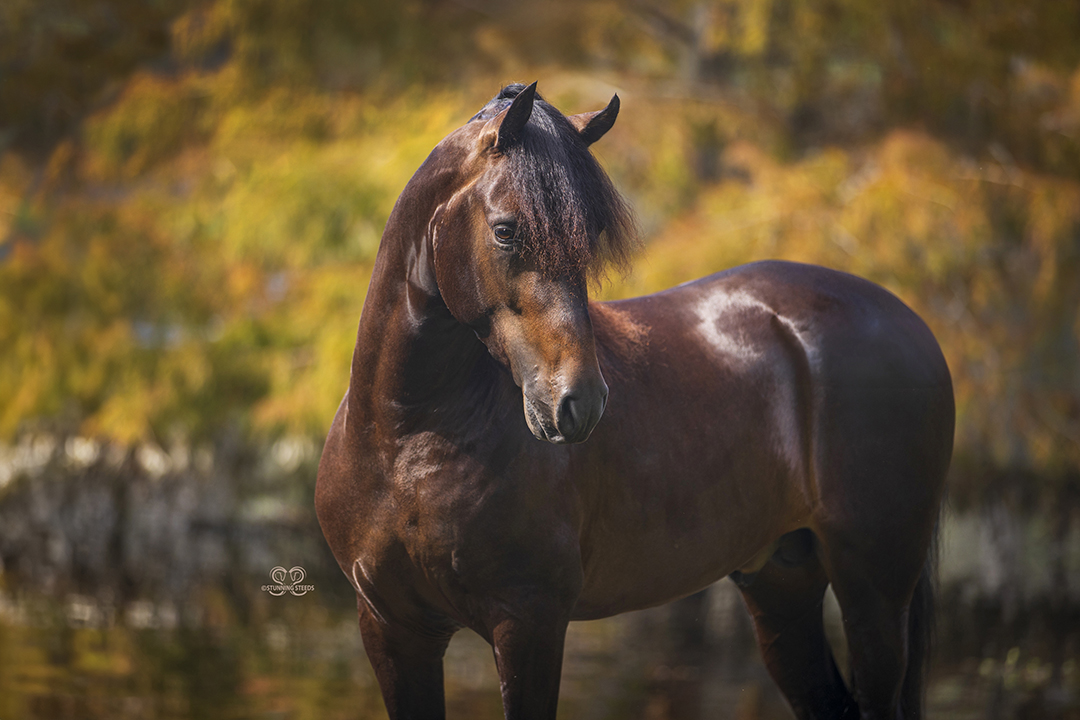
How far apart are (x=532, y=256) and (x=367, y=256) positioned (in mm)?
3761

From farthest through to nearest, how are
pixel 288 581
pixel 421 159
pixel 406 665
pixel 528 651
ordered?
pixel 421 159, pixel 288 581, pixel 406 665, pixel 528 651

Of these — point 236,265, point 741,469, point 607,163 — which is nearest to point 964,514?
point 607,163

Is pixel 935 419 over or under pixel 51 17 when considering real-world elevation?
under

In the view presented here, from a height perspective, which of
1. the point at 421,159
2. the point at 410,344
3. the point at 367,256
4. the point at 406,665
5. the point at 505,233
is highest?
the point at 421,159

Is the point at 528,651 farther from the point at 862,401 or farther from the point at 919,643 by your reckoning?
the point at 919,643

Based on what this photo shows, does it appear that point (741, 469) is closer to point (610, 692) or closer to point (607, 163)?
point (610, 692)

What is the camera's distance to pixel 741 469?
1.41 metres

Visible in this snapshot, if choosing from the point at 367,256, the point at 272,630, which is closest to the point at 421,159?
the point at 367,256

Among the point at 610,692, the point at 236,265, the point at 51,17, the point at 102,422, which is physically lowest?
the point at 610,692

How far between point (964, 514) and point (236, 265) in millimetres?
4023

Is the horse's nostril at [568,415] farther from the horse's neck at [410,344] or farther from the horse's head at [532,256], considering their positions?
the horse's neck at [410,344]

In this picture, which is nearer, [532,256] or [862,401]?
[532,256]

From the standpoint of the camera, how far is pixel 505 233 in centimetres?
106

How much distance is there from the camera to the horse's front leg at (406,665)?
1.31m
